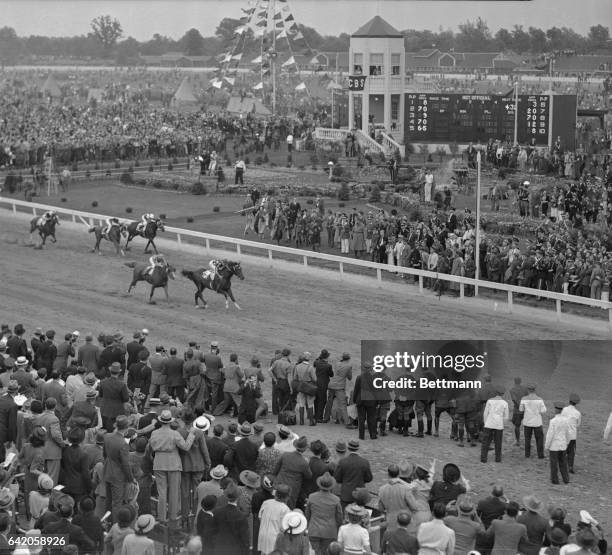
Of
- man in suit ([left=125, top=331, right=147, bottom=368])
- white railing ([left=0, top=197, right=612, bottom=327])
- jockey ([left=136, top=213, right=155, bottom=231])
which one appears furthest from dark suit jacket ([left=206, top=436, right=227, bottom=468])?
jockey ([left=136, top=213, right=155, bottom=231])

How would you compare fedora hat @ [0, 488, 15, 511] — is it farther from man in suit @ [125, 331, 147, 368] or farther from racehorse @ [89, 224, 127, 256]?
racehorse @ [89, 224, 127, 256]

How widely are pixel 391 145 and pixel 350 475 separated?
3385cm

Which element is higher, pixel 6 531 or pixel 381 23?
pixel 381 23

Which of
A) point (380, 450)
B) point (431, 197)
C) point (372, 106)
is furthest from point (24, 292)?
point (372, 106)

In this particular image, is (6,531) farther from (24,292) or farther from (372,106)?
(372,106)

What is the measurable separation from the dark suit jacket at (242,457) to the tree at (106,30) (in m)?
97.9

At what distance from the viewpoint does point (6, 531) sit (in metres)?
8.91

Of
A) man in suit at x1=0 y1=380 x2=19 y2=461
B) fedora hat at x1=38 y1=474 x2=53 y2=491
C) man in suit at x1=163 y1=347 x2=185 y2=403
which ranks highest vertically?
fedora hat at x1=38 y1=474 x2=53 y2=491

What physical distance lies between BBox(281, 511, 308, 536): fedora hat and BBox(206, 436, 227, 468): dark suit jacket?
212 centimetres

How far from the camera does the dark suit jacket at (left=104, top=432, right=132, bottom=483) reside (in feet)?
36.0

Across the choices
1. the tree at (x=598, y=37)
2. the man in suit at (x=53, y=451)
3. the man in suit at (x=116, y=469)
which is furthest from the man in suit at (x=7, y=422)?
the tree at (x=598, y=37)

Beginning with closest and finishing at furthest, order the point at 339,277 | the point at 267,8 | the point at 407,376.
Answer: the point at 407,376, the point at 339,277, the point at 267,8

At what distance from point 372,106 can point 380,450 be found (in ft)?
111

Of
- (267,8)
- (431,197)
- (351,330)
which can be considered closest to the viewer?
(351,330)
